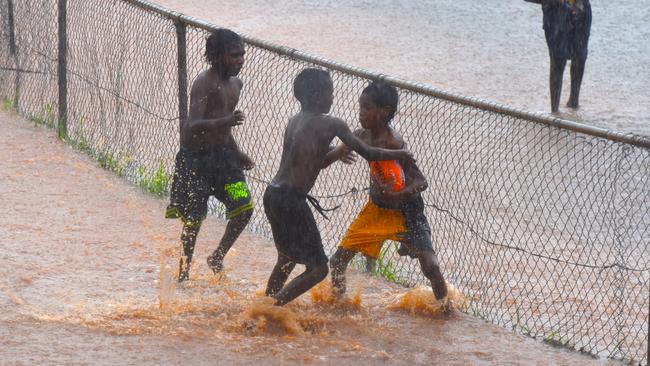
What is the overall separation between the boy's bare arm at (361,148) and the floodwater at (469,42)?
20.5 feet

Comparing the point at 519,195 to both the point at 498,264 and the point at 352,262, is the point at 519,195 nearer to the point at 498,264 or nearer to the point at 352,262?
the point at 498,264

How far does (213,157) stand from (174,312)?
35.8 inches

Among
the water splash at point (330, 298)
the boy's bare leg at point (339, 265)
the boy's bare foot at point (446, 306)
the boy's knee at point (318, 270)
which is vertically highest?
the boy's knee at point (318, 270)

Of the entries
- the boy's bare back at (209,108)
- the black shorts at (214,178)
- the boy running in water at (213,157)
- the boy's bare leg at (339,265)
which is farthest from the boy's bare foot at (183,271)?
the boy's bare leg at (339,265)

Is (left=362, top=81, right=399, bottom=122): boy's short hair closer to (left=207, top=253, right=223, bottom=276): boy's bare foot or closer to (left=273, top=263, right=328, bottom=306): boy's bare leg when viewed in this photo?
(left=273, top=263, right=328, bottom=306): boy's bare leg

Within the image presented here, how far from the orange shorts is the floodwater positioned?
233 inches

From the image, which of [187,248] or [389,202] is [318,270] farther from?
[187,248]

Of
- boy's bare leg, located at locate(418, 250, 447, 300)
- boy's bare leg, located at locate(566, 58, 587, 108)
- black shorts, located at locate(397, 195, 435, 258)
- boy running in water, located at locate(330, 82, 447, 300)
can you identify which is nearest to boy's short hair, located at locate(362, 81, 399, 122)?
boy running in water, located at locate(330, 82, 447, 300)

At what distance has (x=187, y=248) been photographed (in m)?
6.59

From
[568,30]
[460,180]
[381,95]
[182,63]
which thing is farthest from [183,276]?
[568,30]

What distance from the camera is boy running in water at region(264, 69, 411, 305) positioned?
5715 millimetres

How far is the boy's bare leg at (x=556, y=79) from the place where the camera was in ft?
39.0

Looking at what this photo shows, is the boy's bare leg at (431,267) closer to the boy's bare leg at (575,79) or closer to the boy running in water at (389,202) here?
the boy running in water at (389,202)

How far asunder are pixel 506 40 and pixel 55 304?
33.5ft
